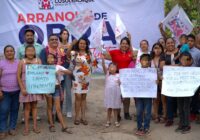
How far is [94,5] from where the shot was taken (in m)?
8.67

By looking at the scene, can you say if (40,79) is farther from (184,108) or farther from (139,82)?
(184,108)

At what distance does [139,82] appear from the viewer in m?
6.30

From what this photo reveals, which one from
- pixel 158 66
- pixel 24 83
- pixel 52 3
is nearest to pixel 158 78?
pixel 158 66

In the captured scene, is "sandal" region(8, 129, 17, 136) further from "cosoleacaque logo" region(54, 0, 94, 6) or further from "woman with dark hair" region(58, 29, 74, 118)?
"cosoleacaque logo" region(54, 0, 94, 6)

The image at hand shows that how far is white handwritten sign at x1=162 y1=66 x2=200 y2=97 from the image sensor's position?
609cm

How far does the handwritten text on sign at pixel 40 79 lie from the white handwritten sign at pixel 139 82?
124 cm

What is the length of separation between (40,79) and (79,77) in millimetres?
773

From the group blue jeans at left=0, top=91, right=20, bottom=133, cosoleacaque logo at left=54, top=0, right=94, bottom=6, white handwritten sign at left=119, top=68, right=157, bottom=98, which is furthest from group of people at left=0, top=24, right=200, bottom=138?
cosoleacaque logo at left=54, top=0, right=94, bottom=6

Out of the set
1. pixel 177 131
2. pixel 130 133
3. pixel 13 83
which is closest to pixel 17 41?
pixel 13 83

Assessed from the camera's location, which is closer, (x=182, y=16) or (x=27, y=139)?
(x=27, y=139)

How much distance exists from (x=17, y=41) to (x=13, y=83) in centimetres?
289

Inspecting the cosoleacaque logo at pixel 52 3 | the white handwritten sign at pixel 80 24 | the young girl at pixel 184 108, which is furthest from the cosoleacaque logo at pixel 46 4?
the young girl at pixel 184 108

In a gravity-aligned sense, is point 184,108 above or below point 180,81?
below

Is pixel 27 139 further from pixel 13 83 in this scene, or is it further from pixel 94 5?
pixel 94 5
